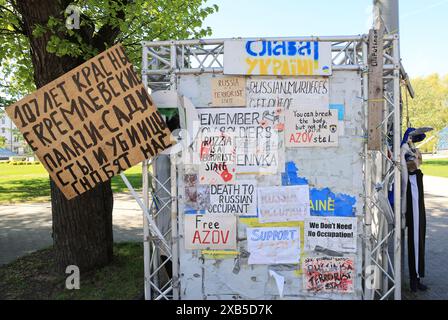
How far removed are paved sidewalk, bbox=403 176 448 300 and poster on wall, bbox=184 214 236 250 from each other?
109 inches

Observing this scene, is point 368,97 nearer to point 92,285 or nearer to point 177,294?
point 177,294

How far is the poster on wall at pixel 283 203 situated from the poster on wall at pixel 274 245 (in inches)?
6.4

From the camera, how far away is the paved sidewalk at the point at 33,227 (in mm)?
7510

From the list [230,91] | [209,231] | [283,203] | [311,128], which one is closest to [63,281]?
[209,231]

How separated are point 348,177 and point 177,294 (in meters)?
2.79

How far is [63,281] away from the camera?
539cm

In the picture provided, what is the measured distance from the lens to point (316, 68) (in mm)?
4383

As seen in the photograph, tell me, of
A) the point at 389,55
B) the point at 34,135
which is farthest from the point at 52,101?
the point at 389,55

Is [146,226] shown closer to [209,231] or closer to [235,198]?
[209,231]

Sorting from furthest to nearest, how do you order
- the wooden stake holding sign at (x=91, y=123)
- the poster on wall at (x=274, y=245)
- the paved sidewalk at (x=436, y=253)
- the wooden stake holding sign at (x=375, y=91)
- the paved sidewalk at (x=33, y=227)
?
the paved sidewalk at (x=33, y=227) < the paved sidewalk at (x=436, y=253) < the poster on wall at (x=274, y=245) < the wooden stake holding sign at (x=375, y=91) < the wooden stake holding sign at (x=91, y=123)


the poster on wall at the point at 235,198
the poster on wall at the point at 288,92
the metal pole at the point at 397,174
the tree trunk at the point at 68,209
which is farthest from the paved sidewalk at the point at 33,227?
the metal pole at the point at 397,174

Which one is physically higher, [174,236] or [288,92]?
[288,92]

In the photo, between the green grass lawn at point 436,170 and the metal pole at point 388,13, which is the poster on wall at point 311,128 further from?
the green grass lawn at point 436,170

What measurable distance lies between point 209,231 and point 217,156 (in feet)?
3.34
